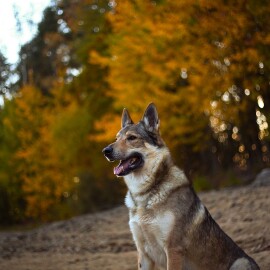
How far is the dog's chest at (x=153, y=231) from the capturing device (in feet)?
17.6

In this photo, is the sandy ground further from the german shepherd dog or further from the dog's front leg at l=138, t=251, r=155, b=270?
the dog's front leg at l=138, t=251, r=155, b=270

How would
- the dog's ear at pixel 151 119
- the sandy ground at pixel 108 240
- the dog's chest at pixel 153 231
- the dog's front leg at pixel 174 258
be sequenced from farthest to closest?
the sandy ground at pixel 108 240, the dog's ear at pixel 151 119, the dog's chest at pixel 153 231, the dog's front leg at pixel 174 258

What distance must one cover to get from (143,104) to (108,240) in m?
7.13

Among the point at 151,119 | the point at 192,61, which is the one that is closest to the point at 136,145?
the point at 151,119

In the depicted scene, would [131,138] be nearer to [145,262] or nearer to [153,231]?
[153,231]

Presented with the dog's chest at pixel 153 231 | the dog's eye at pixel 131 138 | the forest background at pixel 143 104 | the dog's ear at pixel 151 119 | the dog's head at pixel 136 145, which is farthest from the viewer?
the forest background at pixel 143 104

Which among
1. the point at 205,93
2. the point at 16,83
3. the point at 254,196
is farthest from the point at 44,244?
the point at 16,83

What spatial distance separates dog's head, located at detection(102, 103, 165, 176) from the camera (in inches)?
224

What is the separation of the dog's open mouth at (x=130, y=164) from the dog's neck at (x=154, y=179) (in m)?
0.08

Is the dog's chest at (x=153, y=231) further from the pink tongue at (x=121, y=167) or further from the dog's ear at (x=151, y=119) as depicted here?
the dog's ear at (x=151, y=119)

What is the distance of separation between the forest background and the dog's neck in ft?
26.2

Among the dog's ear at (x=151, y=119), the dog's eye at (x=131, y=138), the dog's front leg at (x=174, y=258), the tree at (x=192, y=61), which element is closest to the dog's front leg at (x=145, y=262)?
the dog's front leg at (x=174, y=258)

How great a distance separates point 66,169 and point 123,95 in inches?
267

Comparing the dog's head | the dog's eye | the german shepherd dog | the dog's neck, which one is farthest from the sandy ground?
the dog's eye
